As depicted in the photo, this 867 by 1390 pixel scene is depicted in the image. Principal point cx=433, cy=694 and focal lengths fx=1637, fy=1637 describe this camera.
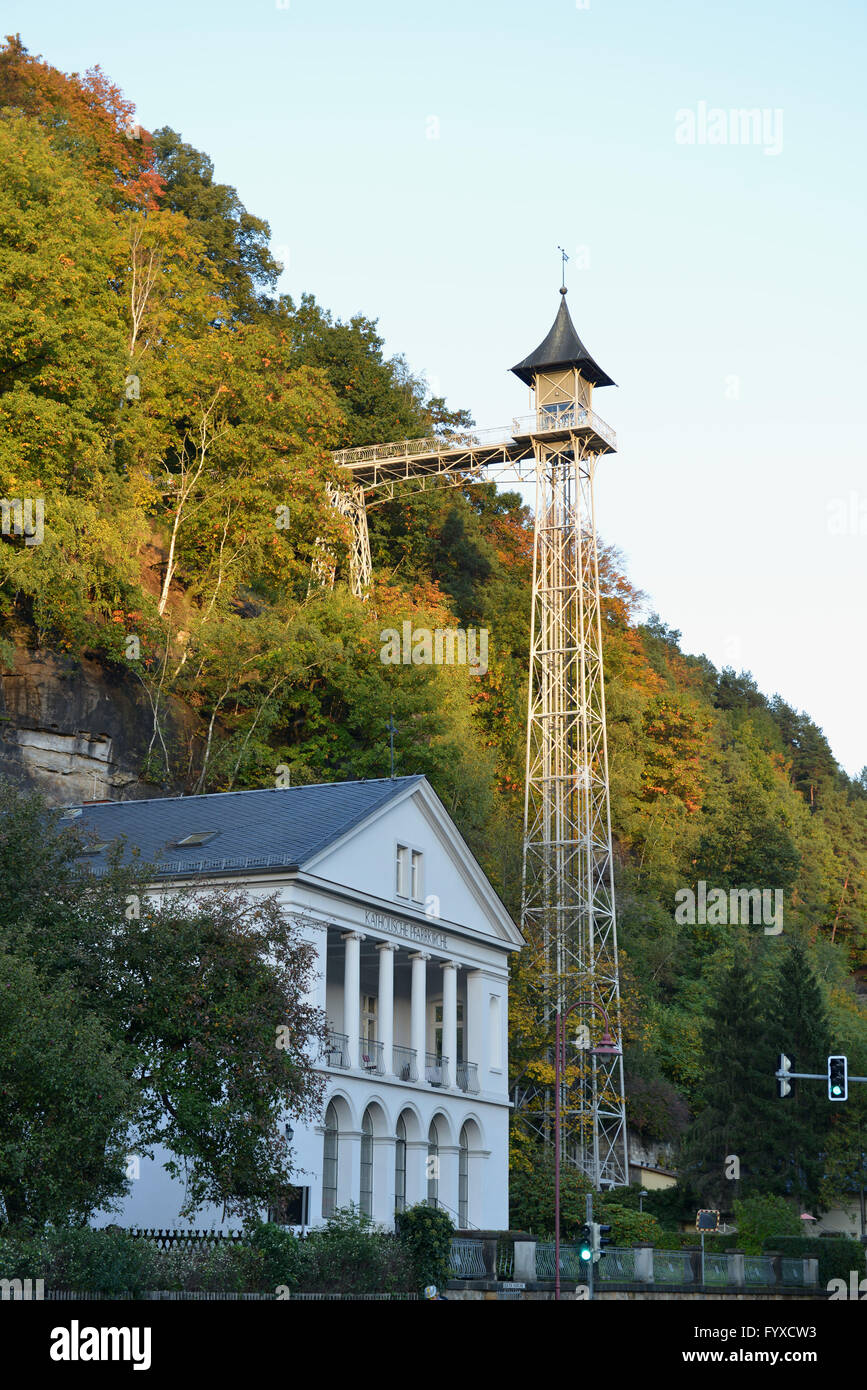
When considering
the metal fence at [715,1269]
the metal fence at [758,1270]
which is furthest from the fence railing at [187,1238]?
the metal fence at [758,1270]

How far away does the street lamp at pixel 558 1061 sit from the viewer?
35625 mm

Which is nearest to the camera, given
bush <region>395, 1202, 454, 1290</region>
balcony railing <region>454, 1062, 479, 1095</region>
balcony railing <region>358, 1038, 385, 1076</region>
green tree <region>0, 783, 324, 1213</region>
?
green tree <region>0, 783, 324, 1213</region>

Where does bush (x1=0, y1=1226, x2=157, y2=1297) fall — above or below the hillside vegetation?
below

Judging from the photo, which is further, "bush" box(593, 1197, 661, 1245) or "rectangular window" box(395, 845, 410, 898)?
"bush" box(593, 1197, 661, 1245)

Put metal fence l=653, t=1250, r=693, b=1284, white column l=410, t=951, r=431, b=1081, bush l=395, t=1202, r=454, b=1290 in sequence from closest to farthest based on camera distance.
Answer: bush l=395, t=1202, r=454, b=1290, metal fence l=653, t=1250, r=693, b=1284, white column l=410, t=951, r=431, b=1081

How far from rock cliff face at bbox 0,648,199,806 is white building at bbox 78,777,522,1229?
14.3 feet

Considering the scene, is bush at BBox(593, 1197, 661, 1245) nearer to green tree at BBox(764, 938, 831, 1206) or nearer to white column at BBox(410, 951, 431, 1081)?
white column at BBox(410, 951, 431, 1081)

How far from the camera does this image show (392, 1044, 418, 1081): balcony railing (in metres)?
44.0

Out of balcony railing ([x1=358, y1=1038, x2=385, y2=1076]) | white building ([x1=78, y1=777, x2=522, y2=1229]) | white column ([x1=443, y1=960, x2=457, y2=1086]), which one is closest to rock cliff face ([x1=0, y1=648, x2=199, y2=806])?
white building ([x1=78, y1=777, x2=522, y2=1229])

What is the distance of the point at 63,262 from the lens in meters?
52.1

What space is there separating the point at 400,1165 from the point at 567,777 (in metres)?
15.8

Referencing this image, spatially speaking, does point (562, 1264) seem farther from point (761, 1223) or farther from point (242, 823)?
point (761, 1223)

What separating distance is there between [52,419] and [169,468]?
12.1 metres
